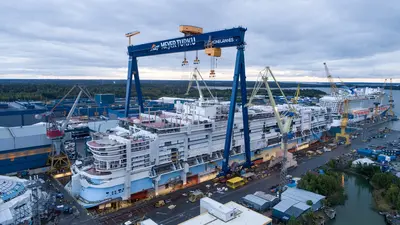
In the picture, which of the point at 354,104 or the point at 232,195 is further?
the point at 354,104

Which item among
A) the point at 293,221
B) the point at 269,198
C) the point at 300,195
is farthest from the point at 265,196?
the point at 293,221

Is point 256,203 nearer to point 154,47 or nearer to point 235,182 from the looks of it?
point 235,182

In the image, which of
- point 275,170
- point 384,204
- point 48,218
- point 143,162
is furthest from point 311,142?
point 48,218

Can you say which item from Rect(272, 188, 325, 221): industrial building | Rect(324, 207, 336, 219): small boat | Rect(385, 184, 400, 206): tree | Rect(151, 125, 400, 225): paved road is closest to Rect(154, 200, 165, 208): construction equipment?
Rect(151, 125, 400, 225): paved road

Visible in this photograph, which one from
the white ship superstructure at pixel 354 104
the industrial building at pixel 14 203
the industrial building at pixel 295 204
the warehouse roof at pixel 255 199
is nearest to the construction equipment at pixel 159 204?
the warehouse roof at pixel 255 199

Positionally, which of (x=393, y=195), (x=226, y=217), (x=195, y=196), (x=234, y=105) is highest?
(x=234, y=105)

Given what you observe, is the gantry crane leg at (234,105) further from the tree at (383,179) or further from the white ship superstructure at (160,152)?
the tree at (383,179)
